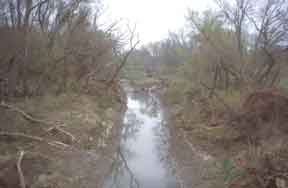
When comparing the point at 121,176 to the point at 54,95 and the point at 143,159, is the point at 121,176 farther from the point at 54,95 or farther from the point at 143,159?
the point at 54,95

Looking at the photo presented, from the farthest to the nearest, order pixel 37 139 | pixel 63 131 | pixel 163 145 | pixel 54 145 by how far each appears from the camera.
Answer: pixel 163 145 < pixel 63 131 < pixel 54 145 < pixel 37 139

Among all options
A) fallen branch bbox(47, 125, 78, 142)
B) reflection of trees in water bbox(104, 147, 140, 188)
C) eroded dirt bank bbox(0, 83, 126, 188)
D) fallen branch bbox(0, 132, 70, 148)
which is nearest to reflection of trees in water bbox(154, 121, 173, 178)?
reflection of trees in water bbox(104, 147, 140, 188)

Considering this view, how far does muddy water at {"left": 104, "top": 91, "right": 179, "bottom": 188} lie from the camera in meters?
6.88

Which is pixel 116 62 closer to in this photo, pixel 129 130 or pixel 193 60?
pixel 193 60

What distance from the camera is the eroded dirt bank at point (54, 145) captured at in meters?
5.51

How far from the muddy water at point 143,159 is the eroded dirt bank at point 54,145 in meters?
0.43

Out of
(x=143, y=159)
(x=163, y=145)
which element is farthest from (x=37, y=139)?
(x=163, y=145)

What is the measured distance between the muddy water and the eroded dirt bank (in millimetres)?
425

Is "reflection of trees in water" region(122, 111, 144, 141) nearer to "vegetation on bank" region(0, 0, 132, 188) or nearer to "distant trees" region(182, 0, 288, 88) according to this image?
"vegetation on bank" region(0, 0, 132, 188)

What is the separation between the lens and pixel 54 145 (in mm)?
7289

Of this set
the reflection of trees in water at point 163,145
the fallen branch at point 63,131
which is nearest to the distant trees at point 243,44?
the reflection of trees in water at point 163,145

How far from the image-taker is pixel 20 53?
10203mm

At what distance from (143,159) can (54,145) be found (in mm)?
3220

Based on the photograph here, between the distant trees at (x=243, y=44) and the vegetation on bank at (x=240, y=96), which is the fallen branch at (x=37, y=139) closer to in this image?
the vegetation on bank at (x=240, y=96)
